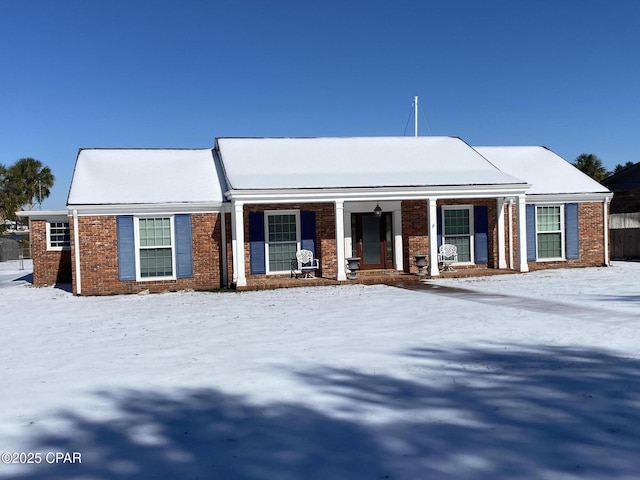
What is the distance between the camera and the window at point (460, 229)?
19312 mm

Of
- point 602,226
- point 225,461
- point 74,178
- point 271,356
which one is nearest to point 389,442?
point 225,461

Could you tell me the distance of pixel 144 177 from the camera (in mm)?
18719

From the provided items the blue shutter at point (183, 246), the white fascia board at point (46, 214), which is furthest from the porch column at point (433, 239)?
the white fascia board at point (46, 214)

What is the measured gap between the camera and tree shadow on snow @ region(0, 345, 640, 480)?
396 cm

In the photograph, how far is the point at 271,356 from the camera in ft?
24.1

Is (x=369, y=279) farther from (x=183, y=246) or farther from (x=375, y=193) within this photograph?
(x=183, y=246)

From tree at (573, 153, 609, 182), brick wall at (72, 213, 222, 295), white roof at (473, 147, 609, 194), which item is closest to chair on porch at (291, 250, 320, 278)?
brick wall at (72, 213, 222, 295)

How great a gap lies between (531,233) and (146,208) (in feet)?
40.4

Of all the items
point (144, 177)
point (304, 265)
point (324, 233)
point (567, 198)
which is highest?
point (144, 177)

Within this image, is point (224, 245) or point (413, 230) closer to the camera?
point (224, 245)

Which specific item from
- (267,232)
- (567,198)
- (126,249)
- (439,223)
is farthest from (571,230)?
(126,249)

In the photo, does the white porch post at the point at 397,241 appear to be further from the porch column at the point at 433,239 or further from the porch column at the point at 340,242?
the porch column at the point at 340,242

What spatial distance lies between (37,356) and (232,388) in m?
3.50

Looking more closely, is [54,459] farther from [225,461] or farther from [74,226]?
[74,226]
